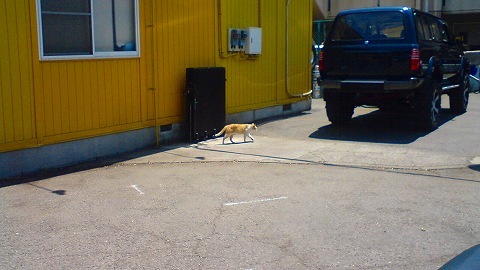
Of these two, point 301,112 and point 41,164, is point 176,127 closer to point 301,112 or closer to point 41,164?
point 41,164

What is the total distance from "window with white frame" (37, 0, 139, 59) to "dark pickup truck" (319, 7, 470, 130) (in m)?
3.79

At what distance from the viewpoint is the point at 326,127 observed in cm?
1164

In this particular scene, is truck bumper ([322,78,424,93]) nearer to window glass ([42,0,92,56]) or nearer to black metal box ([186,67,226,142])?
black metal box ([186,67,226,142])

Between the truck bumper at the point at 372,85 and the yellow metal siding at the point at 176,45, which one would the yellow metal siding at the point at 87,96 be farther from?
the truck bumper at the point at 372,85

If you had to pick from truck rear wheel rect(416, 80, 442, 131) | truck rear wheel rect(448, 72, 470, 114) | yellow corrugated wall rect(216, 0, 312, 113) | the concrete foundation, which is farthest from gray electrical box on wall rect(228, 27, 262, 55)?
truck rear wheel rect(448, 72, 470, 114)

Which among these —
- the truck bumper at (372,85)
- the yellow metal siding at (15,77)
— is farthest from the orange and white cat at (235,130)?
the yellow metal siding at (15,77)

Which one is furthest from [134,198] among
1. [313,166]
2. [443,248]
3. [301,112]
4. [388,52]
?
[301,112]

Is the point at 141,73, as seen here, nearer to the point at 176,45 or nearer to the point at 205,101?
the point at 176,45

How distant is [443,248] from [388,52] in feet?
18.3

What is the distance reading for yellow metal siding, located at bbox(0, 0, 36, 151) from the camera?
7215mm

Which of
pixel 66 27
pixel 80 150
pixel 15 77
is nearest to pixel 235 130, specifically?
pixel 80 150

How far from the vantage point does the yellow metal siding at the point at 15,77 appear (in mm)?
7215

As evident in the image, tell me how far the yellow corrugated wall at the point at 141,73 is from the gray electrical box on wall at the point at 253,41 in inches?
9.1

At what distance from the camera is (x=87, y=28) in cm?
837
